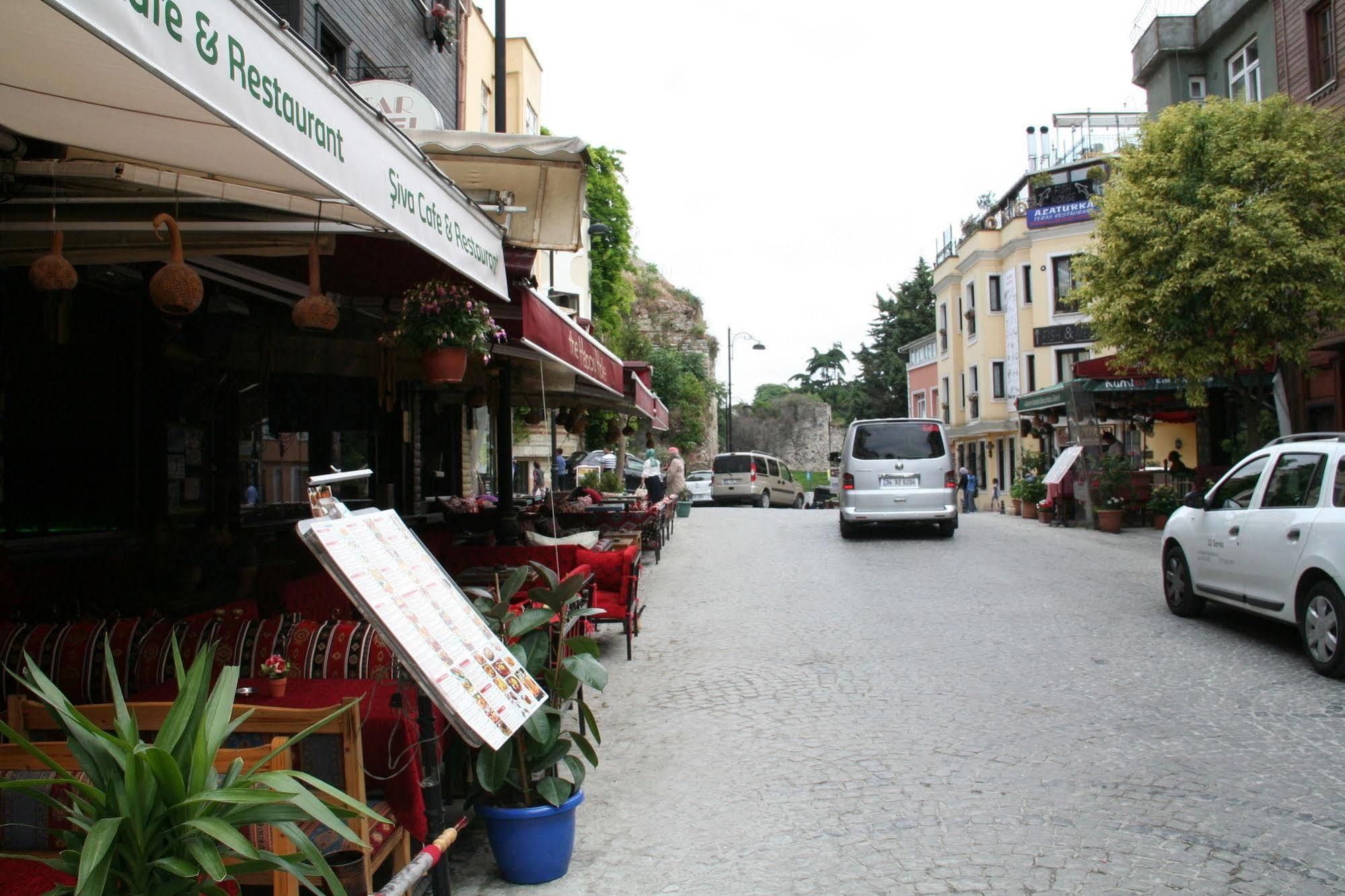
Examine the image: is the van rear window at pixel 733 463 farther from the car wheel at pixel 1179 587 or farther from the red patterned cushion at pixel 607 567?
the red patterned cushion at pixel 607 567

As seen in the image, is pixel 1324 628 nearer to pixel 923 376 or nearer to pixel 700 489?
pixel 700 489

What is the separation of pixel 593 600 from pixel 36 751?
18.0 feet

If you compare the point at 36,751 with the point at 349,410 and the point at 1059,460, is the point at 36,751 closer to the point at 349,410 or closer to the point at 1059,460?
the point at 349,410

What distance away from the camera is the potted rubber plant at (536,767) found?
3.85 metres

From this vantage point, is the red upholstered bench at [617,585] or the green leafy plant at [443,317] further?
the red upholstered bench at [617,585]

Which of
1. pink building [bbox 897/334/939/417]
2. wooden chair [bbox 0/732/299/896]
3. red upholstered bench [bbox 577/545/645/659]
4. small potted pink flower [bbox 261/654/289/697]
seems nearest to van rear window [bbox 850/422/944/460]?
red upholstered bench [bbox 577/545/645/659]

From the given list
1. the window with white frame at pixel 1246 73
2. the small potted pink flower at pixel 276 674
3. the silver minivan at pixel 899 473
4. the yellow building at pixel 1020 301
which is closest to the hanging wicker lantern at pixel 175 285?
the small potted pink flower at pixel 276 674

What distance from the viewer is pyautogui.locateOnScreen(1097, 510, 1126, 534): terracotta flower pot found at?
18000 mm

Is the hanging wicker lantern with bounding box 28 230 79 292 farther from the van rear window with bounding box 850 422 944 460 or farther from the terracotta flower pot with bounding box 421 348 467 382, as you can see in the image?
the van rear window with bounding box 850 422 944 460

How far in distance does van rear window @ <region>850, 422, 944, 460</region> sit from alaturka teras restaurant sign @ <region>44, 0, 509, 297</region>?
1262 cm

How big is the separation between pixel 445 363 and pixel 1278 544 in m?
6.37

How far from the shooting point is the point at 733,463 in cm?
3222

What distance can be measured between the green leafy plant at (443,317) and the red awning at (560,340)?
0.90 feet

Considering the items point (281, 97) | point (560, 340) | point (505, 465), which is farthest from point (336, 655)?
point (505, 465)
